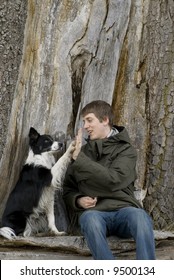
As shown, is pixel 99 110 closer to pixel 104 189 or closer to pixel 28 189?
pixel 104 189

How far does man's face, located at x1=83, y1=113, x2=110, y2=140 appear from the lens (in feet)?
23.9

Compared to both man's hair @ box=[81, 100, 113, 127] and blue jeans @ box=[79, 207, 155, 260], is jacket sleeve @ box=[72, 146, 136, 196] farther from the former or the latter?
man's hair @ box=[81, 100, 113, 127]

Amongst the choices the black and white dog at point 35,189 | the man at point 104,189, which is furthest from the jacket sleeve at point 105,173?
the black and white dog at point 35,189

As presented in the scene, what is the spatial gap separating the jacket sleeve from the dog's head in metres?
0.57

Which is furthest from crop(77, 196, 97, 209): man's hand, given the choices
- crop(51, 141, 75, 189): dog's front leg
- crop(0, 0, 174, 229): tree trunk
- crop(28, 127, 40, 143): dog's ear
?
crop(0, 0, 174, 229): tree trunk

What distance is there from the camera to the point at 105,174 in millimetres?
6957

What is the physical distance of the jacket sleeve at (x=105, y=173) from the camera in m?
6.98

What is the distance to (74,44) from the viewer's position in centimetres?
831

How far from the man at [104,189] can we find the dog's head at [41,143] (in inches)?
12.6
